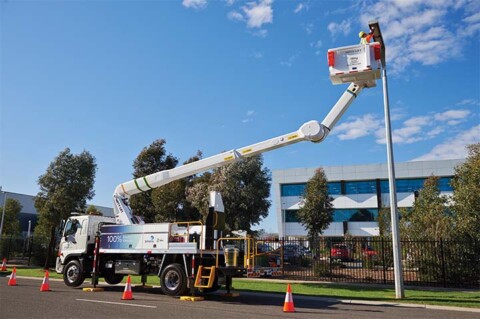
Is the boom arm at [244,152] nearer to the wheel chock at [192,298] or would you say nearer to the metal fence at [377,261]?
the metal fence at [377,261]

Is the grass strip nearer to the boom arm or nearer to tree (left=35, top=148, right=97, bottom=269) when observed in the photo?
the boom arm

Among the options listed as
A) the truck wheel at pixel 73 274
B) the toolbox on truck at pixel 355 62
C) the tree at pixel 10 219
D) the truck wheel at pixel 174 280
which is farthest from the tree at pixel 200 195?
the tree at pixel 10 219

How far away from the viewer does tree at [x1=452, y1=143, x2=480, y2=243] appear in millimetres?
19625

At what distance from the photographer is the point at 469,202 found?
65.1 feet

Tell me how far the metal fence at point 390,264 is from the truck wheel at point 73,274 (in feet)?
24.7

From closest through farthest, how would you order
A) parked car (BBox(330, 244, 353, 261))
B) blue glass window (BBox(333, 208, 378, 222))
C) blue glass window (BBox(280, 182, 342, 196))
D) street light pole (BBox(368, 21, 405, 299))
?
1. street light pole (BBox(368, 21, 405, 299))
2. parked car (BBox(330, 244, 353, 261))
3. blue glass window (BBox(333, 208, 378, 222))
4. blue glass window (BBox(280, 182, 342, 196))

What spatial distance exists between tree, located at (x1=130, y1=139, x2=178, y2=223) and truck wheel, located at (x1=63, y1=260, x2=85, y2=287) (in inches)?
673

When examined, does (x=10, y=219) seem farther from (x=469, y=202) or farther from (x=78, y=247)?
(x=469, y=202)

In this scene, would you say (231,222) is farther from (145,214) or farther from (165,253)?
(165,253)

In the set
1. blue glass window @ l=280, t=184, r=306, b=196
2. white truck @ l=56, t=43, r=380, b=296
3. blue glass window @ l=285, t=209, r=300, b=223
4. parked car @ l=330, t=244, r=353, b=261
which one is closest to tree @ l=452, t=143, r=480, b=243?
parked car @ l=330, t=244, r=353, b=261

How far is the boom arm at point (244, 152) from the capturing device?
551 inches

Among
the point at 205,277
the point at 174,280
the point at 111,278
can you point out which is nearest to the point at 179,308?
the point at 205,277

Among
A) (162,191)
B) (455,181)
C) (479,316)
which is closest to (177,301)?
(479,316)

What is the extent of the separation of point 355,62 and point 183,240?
8.27m
